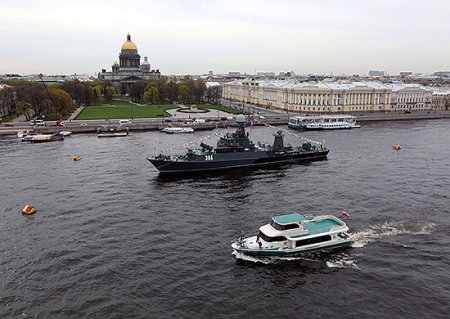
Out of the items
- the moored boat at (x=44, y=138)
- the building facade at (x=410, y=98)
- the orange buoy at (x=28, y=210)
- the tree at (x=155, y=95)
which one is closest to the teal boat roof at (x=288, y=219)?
the orange buoy at (x=28, y=210)

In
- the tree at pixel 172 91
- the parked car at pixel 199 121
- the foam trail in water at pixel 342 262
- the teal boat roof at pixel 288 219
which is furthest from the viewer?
the tree at pixel 172 91

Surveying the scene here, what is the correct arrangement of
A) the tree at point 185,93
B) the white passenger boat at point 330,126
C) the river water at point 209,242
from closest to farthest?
the river water at point 209,242, the white passenger boat at point 330,126, the tree at point 185,93

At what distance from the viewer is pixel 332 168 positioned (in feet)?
236

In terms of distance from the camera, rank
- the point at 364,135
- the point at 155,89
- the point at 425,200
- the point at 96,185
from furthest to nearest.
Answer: the point at 155,89
the point at 364,135
the point at 96,185
the point at 425,200

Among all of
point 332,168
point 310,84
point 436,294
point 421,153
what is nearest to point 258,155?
point 332,168

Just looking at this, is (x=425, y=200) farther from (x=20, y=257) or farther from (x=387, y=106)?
(x=387, y=106)

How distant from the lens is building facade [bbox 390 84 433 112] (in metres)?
167

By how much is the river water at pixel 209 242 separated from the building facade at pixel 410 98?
99.8 meters

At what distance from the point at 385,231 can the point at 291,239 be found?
39.0 feet

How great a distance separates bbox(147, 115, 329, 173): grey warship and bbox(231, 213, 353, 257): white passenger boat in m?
30.7

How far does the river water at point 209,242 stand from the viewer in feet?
102

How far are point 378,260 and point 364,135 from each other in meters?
76.4

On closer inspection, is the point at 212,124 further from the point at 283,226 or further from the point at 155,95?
the point at 283,226

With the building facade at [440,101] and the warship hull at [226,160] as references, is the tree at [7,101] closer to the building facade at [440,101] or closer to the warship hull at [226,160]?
the warship hull at [226,160]
